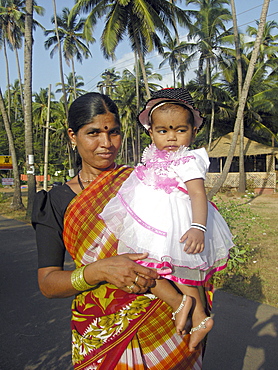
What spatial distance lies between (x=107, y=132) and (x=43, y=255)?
69cm

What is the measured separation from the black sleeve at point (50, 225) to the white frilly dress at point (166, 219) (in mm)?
257

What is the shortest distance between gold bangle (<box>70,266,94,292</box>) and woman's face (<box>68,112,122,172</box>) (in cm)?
59

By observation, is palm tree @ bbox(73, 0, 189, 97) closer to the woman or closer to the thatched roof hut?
the thatched roof hut

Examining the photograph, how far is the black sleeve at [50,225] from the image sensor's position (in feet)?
5.12

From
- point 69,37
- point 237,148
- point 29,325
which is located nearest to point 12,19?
point 69,37

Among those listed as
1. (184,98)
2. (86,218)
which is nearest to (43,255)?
(86,218)

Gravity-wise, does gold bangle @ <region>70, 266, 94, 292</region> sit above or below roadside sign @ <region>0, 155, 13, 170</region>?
above

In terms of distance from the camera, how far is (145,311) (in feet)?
4.82

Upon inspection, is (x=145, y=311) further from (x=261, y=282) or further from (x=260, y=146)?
(x=260, y=146)

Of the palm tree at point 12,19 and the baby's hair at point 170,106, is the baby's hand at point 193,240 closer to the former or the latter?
the baby's hair at point 170,106

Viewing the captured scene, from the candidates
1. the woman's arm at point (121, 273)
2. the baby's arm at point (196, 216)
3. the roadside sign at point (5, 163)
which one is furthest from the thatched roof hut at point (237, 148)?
the woman's arm at point (121, 273)

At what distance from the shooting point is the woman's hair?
168cm

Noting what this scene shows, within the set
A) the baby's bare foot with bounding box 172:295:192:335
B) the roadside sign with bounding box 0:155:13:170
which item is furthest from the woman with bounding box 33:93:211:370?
the roadside sign with bounding box 0:155:13:170

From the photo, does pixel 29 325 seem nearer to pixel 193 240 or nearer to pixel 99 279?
pixel 99 279
